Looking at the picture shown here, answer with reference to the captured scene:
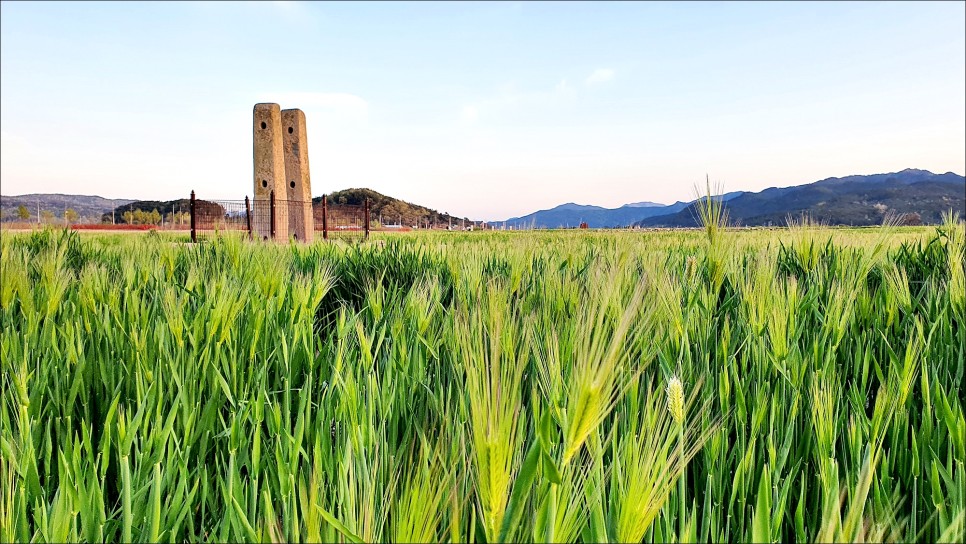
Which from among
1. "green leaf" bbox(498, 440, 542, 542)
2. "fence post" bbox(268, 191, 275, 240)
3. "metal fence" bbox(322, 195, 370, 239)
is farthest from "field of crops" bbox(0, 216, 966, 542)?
"metal fence" bbox(322, 195, 370, 239)

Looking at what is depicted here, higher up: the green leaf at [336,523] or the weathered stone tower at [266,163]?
the weathered stone tower at [266,163]

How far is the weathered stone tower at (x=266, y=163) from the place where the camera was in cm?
1507

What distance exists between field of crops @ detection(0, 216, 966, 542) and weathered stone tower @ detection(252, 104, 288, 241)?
1429 cm

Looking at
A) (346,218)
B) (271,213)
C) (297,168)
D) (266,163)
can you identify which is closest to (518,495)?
(271,213)

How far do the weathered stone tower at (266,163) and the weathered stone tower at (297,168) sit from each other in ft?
3.51

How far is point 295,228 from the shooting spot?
53.7 feet

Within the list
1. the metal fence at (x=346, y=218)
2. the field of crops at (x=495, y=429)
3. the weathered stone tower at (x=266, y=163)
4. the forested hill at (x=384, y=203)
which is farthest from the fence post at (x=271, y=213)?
the forested hill at (x=384, y=203)

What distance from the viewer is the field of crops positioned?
537 millimetres

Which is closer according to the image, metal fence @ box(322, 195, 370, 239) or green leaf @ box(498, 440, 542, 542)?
green leaf @ box(498, 440, 542, 542)

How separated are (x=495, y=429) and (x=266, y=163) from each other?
16260mm

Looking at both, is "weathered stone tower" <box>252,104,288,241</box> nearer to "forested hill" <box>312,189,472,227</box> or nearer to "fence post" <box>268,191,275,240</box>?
"fence post" <box>268,191,275,240</box>

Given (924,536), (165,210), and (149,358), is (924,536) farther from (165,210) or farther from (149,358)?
(165,210)

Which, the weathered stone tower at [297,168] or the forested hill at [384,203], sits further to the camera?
the forested hill at [384,203]

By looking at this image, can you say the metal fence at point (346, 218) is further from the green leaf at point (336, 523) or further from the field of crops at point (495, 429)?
the green leaf at point (336, 523)
